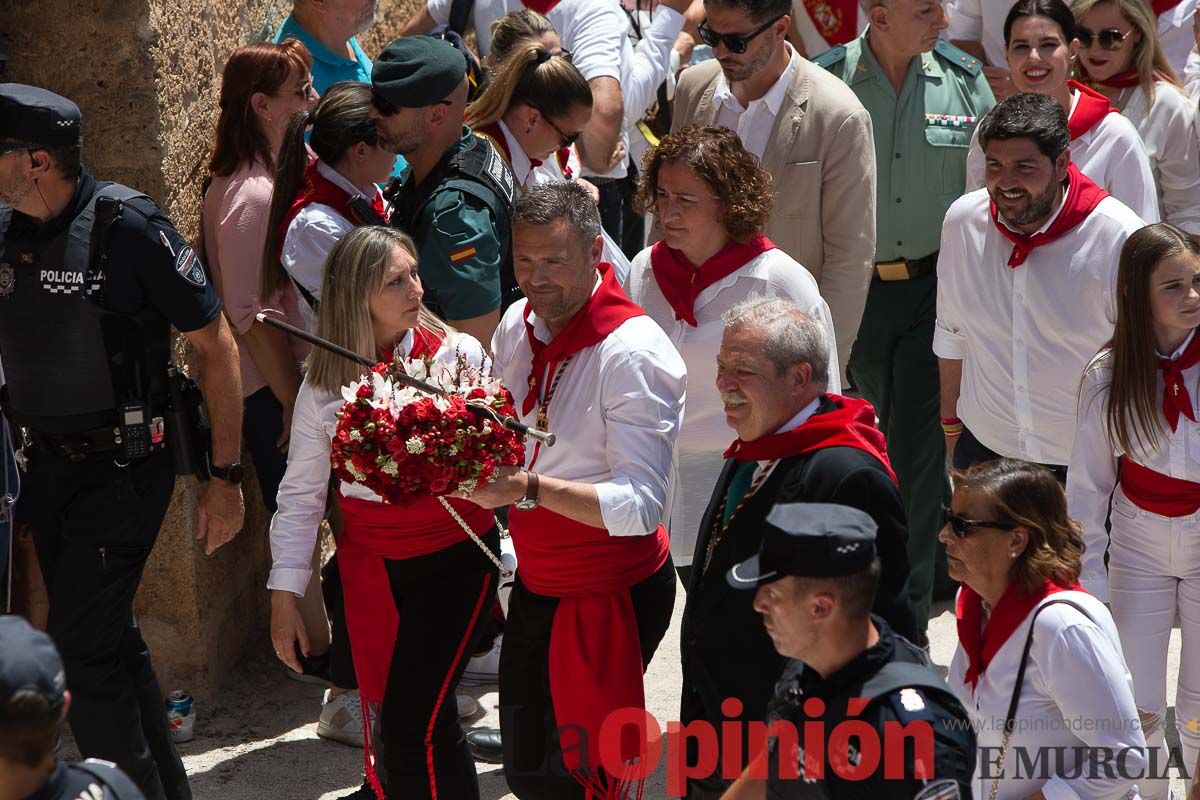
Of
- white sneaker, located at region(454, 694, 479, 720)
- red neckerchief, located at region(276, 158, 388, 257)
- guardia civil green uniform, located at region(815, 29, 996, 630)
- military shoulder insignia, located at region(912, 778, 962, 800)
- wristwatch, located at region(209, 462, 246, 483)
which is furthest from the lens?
guardia civil green uniform, located at region(815, 29, 996, 630)

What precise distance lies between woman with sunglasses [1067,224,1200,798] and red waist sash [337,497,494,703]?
1.98m

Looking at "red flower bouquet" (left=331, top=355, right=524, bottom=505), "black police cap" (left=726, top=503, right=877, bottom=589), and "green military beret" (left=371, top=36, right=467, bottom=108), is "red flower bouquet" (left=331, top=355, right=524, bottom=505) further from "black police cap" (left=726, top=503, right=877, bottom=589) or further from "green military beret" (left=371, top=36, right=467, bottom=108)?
"green military beret" (left=371, top=36, right=467, bottom=108)

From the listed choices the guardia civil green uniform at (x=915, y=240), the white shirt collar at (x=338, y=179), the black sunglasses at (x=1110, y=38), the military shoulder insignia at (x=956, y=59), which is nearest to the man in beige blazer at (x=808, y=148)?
the guardia civil green uniform at (x=915, y=240)

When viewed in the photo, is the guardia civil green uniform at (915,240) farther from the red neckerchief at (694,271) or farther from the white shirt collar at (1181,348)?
the white shirt collar at (1181,348)

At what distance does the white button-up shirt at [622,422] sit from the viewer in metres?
4.20

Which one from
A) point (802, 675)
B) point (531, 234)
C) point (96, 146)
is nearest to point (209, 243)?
point (96, 146)

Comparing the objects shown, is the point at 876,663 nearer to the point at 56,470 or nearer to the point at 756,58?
the point at 56,470

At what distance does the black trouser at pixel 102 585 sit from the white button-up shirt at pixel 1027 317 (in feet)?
9.74

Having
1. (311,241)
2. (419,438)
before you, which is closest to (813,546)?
(419,438)

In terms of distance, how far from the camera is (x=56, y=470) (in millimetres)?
4820

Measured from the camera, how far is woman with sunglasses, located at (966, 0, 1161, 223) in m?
5.87

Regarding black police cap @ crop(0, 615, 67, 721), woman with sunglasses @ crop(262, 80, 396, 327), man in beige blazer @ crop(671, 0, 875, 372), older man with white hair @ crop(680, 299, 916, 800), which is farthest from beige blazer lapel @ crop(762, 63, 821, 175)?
black police cap @ crop(0, 615, 67, 721)

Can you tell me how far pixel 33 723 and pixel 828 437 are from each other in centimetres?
207

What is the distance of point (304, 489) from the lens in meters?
4.73
